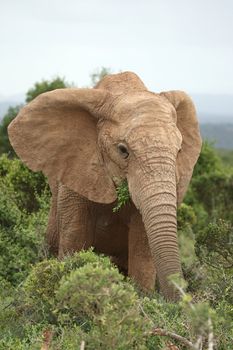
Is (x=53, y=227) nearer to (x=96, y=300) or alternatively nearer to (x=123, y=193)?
(x=123, y=193)

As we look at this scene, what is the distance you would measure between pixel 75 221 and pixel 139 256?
677mm

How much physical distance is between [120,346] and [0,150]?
18.4 metres

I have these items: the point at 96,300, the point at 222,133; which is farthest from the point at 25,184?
the point at 222,133

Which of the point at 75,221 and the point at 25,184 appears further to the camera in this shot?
the point at 25,184

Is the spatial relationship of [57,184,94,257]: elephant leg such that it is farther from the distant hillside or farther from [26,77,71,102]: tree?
the distant hillside

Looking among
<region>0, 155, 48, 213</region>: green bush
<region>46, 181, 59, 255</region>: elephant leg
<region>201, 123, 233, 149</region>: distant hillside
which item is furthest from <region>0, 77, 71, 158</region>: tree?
<region>201, 123, 233, 149</region>: distant hillside

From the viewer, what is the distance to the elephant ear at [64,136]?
6477 mm

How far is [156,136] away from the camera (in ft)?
18.7

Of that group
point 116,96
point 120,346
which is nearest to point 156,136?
point 116,96

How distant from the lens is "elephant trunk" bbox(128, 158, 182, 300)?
5340 mm

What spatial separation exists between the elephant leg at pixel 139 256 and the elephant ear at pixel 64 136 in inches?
20.0

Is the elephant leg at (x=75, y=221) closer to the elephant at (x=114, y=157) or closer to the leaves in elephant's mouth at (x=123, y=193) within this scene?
the elephant at (x=114, y=157)

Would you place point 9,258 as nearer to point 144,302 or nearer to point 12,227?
point 12,227

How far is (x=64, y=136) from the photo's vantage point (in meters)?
6.63
